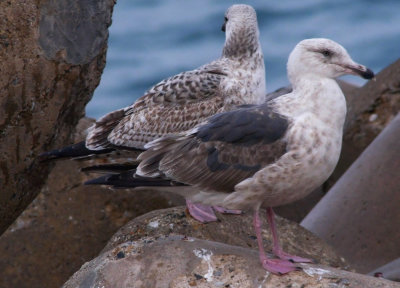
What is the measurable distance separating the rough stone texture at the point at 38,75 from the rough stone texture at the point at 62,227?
129 centimetres

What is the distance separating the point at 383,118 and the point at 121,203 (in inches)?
117

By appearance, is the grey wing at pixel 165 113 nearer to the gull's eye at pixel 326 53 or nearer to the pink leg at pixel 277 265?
the gull's eye at pixel 326 53

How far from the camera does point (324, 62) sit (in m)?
6.23

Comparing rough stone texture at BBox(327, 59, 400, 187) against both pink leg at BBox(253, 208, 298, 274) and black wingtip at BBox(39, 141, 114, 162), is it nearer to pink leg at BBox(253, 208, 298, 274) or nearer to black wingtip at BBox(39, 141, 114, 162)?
black wingtip at BBox(39, 141, 114, 162)

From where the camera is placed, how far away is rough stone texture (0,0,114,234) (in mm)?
6371

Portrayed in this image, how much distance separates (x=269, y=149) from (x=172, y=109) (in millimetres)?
2248

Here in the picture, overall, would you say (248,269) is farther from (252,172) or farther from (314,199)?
(314,199)

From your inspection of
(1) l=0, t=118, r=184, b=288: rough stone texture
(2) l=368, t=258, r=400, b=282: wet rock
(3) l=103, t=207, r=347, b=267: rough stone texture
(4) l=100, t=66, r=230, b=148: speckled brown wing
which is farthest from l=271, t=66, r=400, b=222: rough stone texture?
(3) l=103, t=207, r=347, b=267: rough stone texture

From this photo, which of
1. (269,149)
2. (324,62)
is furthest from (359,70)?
(269,149)

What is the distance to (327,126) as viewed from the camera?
5914 millimetres

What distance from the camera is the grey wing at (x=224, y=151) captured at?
5938 mm

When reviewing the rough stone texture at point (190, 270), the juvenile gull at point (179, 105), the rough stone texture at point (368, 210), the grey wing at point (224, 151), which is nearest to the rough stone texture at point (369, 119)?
the rough stone texture at point (368, 210)

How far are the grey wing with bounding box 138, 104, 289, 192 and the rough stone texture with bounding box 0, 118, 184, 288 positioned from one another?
2.23 meters

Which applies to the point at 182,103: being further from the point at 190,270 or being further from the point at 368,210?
the point at 190,270
